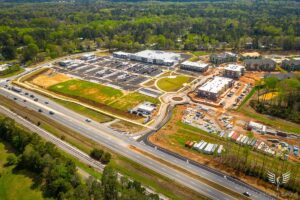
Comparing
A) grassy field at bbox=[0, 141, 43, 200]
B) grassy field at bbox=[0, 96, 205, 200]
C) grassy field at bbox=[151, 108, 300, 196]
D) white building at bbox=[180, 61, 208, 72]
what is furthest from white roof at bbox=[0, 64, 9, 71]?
grassy field at bbox=[151, 108, 300, 196]

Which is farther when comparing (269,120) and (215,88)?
(215,88)

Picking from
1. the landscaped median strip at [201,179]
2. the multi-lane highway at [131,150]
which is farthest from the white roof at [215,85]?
→ the landscaped median strip at [201,179]

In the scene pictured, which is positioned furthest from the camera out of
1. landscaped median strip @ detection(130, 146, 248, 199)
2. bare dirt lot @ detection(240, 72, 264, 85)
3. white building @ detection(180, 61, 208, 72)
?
white building @ detection(180, 61, 208, 72)

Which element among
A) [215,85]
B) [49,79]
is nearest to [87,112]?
[49,79]

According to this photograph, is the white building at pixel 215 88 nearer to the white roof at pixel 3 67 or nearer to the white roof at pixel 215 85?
the white roof at pixel 215 85

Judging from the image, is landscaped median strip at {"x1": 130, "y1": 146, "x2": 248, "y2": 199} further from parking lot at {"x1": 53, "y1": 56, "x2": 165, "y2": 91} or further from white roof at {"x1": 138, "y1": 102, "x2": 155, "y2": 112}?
parking lot at {"x1": 53, "y1": 56, "x2": 165, "y2": 91}

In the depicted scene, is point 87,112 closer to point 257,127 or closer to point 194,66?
point 257,127
